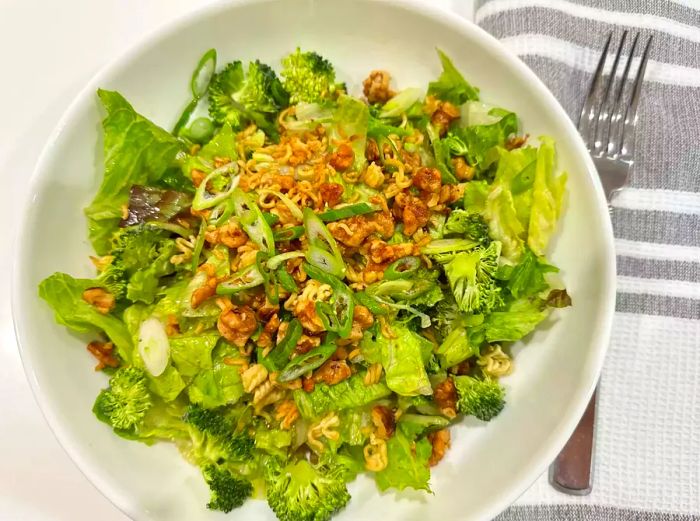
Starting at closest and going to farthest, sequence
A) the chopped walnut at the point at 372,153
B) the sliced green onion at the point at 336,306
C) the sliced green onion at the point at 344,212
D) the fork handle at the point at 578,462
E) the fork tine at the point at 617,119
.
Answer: the sliced green onion at the point at 336,306 < the sliced green onion at the point at 344,212 < the chopped walnut at the point at 372,153 < the fork handle at the point at 578,462 < the fork tine at the point at 617,119

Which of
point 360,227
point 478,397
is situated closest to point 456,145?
point 360,227

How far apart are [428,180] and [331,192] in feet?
1.25

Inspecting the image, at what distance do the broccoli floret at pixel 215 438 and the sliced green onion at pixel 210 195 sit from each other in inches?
30.1

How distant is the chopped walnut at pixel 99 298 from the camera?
81.4 inches

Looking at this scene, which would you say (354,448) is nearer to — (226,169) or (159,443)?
(159,443)

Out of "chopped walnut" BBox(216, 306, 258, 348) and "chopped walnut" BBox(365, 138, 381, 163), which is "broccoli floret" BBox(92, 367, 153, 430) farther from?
"chopped walnut" BBox(365, 138, 381, 163)

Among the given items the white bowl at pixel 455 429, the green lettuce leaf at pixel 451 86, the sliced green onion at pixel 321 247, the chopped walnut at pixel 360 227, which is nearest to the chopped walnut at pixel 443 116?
the green lettuce leaf at pixel 451 86

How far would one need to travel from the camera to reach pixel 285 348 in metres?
1.94

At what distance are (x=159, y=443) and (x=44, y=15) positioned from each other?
215 cm

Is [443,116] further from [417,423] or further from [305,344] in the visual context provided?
[417,423]

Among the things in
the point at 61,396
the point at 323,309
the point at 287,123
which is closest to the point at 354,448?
the point at 323,309

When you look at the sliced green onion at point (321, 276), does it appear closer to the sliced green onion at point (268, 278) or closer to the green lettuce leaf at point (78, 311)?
the sliced green onion at point (268, 278)

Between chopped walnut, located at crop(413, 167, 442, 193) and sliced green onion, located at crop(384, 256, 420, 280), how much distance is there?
279 mm

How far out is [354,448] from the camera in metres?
2.14
